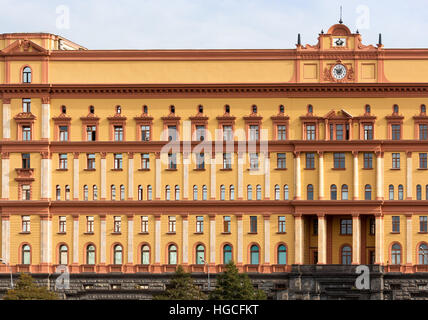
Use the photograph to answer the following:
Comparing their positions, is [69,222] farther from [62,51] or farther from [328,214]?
[328,214]

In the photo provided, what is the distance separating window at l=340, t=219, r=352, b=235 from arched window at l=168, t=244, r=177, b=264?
14296 mm

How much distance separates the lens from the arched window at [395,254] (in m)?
86.7

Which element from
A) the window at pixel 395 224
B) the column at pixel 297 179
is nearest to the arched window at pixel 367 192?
the window at pixel 395 224

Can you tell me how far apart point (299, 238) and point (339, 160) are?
7.66m

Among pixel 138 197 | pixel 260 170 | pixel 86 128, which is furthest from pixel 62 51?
pixel 260 170

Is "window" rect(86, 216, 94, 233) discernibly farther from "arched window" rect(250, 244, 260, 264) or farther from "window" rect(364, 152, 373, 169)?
"window" rect(364, 152, 373, 169)

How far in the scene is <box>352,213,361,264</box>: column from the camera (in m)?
86.1

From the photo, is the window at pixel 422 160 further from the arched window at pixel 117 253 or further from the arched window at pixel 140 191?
the arched window at pixel 117 253

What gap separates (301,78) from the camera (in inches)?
3514

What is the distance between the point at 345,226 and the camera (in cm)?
8775

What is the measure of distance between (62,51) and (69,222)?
14976 millimetres
